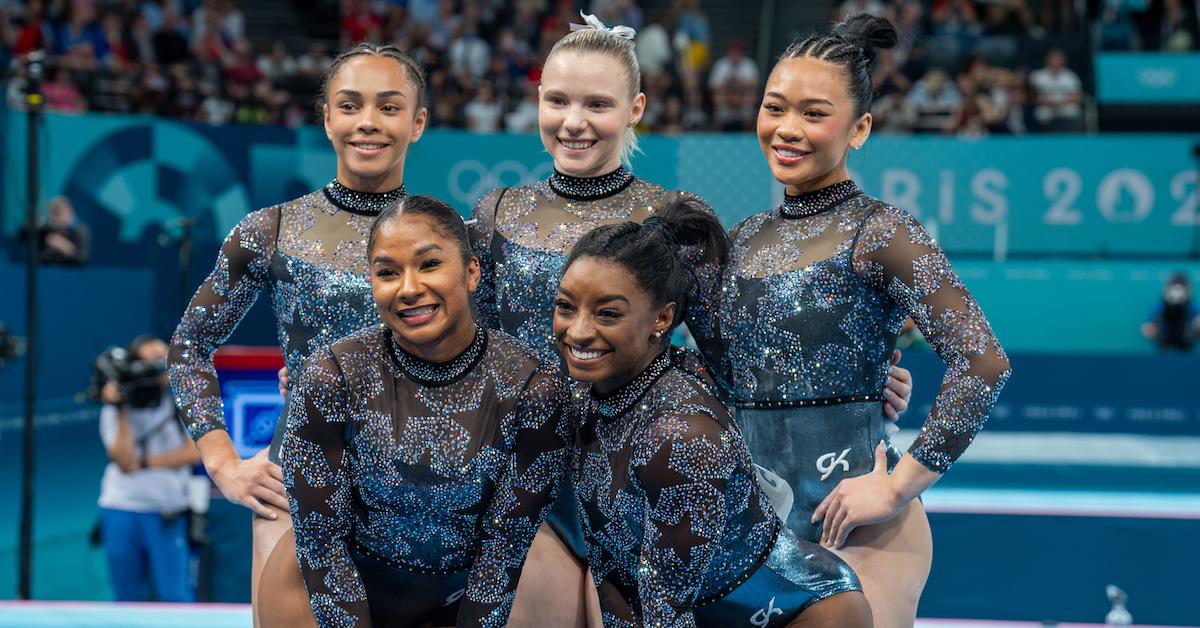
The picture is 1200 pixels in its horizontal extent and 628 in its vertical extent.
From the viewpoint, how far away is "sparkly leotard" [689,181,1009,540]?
1973 mm

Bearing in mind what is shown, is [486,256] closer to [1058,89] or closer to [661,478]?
[661,478]

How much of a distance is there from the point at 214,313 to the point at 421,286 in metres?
0.62

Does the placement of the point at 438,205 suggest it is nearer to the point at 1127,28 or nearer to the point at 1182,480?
the point at 1182,480

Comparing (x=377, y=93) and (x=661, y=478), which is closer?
(x=661, y=478)

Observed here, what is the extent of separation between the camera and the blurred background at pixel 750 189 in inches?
175

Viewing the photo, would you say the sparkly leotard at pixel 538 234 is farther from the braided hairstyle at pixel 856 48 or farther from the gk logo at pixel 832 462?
the gk logo at pixel 832 462

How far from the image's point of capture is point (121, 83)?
827cm

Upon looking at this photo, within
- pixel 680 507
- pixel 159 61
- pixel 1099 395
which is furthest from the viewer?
pixel 159 61

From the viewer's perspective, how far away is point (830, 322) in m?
2.01

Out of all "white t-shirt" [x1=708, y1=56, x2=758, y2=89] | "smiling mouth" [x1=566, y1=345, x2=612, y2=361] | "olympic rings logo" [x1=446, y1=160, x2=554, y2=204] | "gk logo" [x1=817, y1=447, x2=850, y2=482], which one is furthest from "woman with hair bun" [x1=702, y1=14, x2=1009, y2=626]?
"white t-shirt" [x1=708, y1=56, x2=758, y2=89]

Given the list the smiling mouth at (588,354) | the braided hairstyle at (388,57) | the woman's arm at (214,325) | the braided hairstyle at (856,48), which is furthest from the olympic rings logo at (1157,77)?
the smiling mouth at (588,354)

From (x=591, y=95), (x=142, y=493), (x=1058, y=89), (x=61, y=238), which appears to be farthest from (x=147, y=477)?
(x=1058, y=89)

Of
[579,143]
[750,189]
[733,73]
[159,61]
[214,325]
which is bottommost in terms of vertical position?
[214,325]

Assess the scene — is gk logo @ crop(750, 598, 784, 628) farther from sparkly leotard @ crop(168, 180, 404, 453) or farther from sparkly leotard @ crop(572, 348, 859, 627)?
sparkly leotard @ crop(168, 180, 404, 453)
